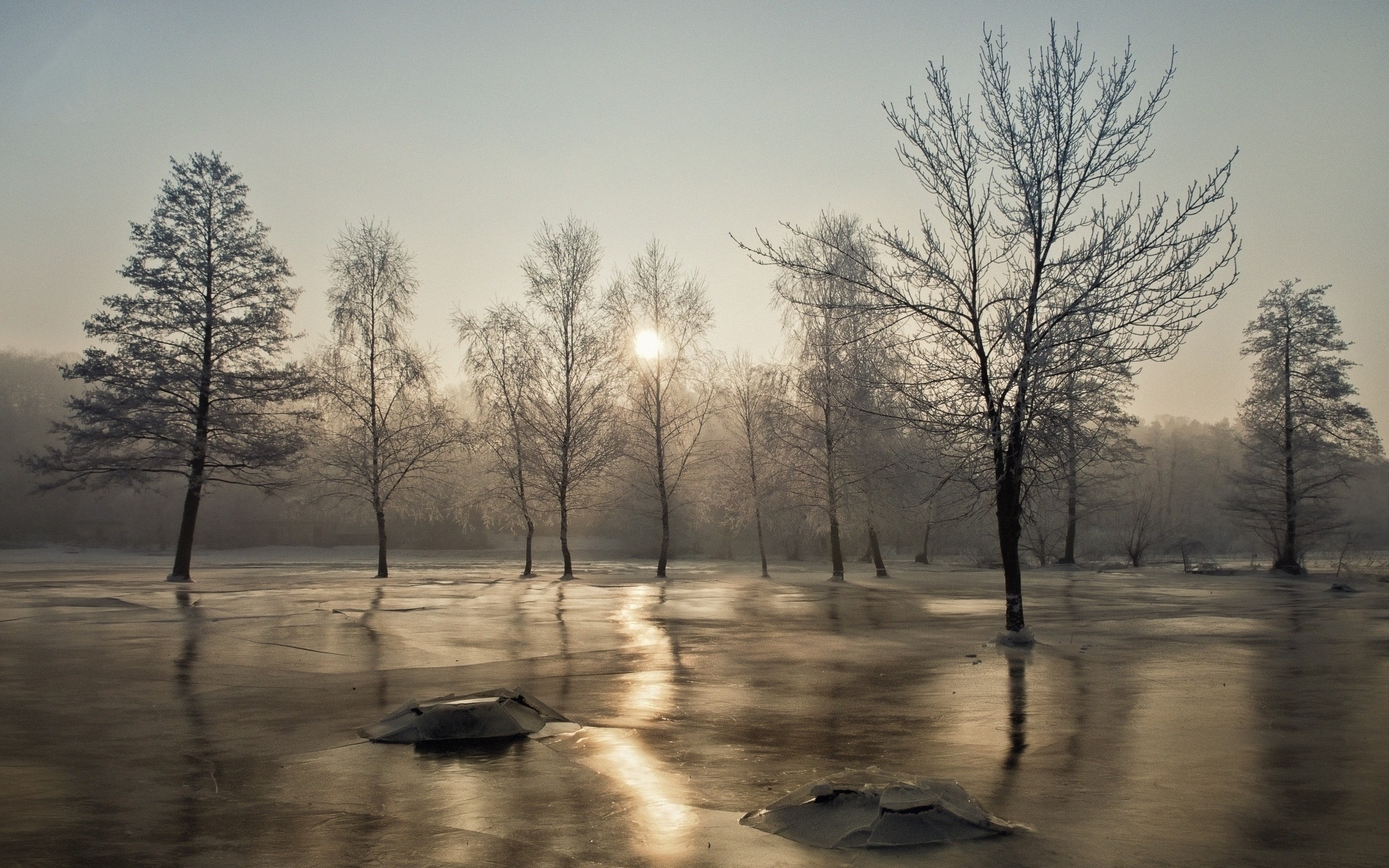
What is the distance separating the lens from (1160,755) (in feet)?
23.4

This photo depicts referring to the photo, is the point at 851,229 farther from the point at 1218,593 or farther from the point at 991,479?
the point at 991,479

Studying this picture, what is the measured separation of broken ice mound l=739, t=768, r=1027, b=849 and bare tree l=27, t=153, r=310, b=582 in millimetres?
26781

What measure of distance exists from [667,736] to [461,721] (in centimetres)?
176

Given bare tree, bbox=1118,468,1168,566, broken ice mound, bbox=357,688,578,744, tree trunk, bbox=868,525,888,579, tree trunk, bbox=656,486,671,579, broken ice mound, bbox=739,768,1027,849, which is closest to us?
broken ice mound, bbox=739,768,1027,849

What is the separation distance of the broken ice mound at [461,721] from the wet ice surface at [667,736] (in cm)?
23

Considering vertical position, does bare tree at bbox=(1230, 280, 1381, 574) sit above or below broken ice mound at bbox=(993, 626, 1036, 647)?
above

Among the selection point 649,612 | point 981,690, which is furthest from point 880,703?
point 649,612

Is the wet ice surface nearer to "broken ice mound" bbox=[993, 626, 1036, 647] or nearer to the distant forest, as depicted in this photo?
"broken ice mound" bbox=[993, 626, 1036, 647]

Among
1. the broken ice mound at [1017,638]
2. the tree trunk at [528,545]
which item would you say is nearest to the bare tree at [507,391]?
the tree trunk at [528,545]

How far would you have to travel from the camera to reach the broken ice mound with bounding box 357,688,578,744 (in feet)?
25.4

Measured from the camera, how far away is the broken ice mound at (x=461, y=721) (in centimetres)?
773

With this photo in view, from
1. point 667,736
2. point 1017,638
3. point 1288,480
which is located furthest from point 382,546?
point 1288,480

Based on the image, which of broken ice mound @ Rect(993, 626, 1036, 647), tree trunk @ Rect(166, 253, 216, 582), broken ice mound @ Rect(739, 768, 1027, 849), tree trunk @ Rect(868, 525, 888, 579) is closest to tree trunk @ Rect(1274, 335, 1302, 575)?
tree trunk @ Rect(868, 525, 888, 579)

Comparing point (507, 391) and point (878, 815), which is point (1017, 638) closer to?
point (878, 815)
